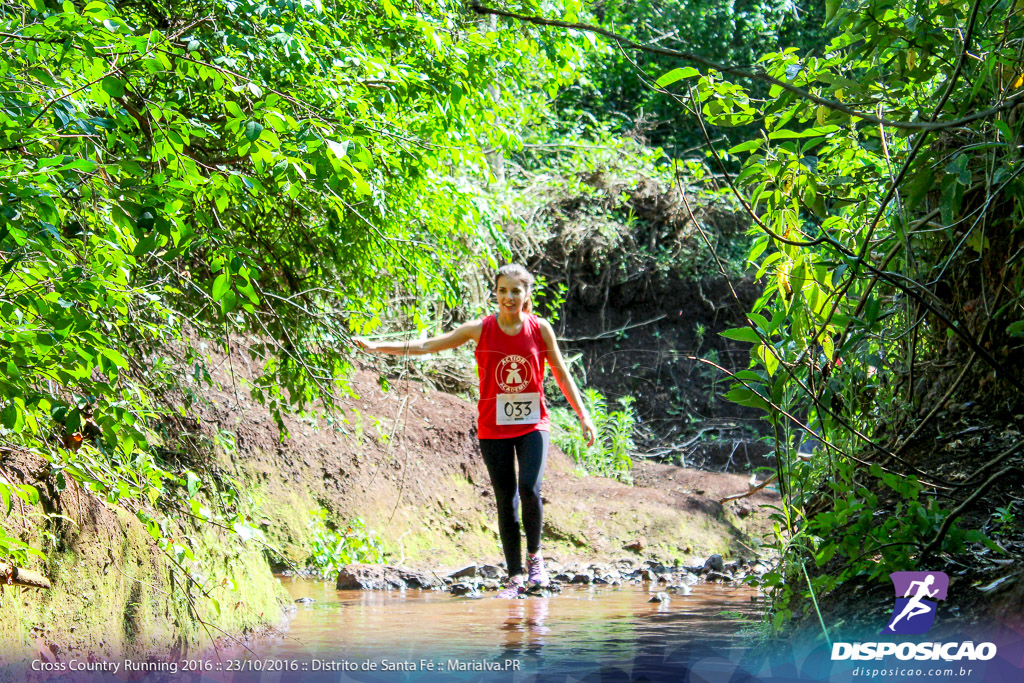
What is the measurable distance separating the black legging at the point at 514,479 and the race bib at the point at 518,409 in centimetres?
8

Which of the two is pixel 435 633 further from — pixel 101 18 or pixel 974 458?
pixel 101 18

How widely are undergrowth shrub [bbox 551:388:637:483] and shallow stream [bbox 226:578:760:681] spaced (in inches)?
142

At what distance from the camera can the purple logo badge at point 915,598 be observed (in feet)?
7.80

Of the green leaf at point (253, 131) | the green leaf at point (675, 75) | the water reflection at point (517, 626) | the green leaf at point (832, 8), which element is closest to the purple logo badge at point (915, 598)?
the water reflection at point (517, 626)

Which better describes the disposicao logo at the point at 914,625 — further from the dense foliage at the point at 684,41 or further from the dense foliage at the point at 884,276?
the dense foliage at the point at 684,41

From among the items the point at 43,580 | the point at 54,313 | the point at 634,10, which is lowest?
the point at 43,580

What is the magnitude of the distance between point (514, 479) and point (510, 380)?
0.55 meters

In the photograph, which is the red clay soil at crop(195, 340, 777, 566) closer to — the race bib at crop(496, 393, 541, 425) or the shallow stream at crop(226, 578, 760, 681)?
the shallow stream at crop(226, 578, 760, 681)

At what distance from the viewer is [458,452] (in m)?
7.36

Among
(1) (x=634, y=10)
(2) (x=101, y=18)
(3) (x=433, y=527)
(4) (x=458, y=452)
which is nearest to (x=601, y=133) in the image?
(1) (x=634, y=10)

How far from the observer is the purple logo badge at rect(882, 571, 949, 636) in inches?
93.6

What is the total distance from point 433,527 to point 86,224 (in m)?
4.47

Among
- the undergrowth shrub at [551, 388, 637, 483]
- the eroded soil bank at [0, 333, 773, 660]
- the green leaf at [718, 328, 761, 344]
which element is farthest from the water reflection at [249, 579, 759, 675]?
the undergrowth shrub at [551, 388, 637, 483]

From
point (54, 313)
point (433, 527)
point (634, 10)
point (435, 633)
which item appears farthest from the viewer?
point (634, 10)
